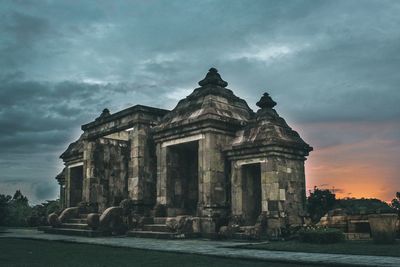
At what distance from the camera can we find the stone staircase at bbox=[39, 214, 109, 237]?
1951 centimetres

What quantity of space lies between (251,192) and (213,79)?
A: 5.34 meters

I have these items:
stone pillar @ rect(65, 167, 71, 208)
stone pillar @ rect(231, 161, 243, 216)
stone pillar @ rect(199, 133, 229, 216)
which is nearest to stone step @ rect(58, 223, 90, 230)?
stone pillar @ rect(65, 167, 71, 208)

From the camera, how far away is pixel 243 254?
34.9 ft

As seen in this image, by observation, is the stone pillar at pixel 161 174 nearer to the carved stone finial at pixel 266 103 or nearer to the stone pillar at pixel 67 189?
the carved stone finial at pixel 266 103

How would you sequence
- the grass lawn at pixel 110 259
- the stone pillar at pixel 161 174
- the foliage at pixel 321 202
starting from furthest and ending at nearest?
the foliage at pixel 321 202, the stone pillar at pixel 161 174, the grass lawn at pixel 110 259

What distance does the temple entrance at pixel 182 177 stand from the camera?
20.2m

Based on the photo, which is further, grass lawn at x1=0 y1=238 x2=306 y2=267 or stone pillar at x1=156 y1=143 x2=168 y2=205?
stone pillar at x1=156 y1=143 x2=168 y2=205

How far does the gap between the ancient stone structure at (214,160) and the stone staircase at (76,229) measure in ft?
4.93

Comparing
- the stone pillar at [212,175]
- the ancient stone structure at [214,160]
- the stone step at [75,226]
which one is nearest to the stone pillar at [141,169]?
the ancient stone structure at [214,160]

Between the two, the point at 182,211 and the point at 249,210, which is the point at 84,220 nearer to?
the point at 182,211

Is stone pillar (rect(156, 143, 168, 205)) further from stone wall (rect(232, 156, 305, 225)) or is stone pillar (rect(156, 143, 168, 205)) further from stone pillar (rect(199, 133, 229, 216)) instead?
stone wall (rect(232, 156, 305, 225))

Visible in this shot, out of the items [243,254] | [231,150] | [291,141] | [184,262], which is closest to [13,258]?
[184,262]

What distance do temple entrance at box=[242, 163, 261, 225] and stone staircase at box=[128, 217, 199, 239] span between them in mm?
2440

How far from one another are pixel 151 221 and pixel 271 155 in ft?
19.6
